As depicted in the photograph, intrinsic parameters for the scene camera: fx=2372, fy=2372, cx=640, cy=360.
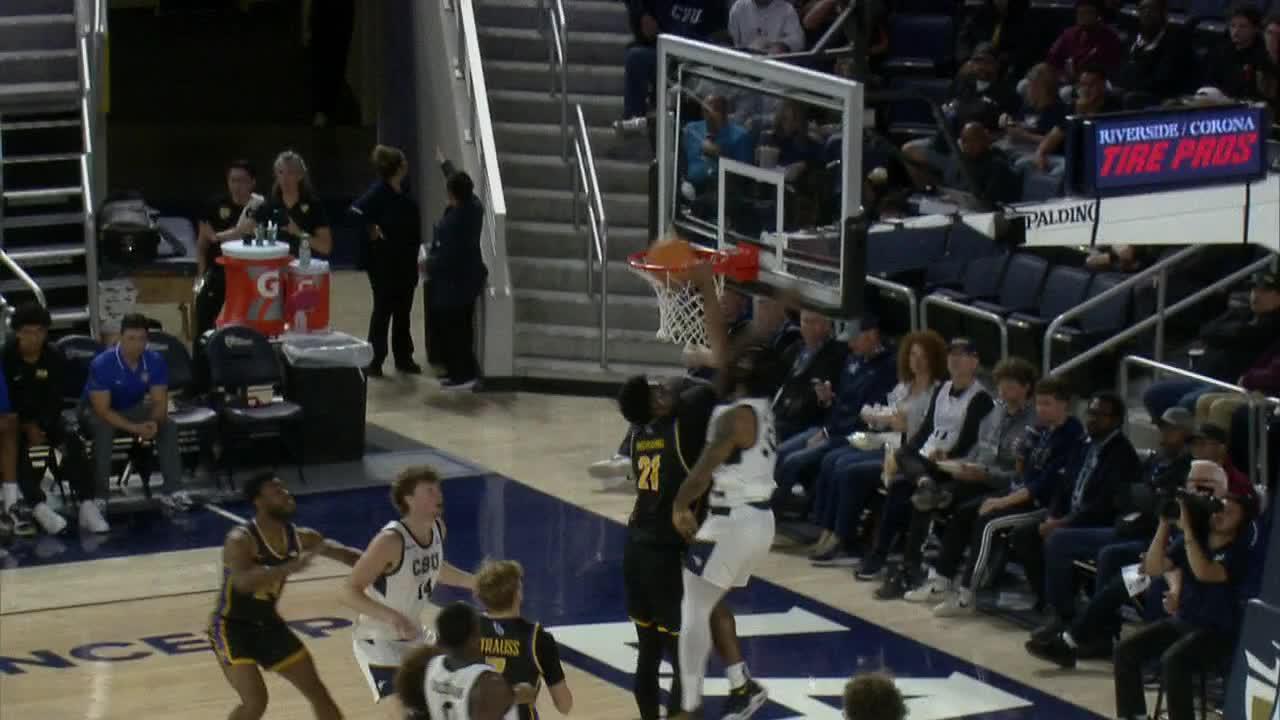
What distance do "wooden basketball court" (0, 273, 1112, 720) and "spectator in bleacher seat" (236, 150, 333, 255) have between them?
2.43 m

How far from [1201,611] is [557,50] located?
36.6ft

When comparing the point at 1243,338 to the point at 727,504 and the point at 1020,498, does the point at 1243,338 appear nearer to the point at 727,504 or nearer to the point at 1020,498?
the point at 1020,498

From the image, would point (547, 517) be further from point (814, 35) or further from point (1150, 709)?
point (814, 35)

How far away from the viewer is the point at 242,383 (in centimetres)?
1578

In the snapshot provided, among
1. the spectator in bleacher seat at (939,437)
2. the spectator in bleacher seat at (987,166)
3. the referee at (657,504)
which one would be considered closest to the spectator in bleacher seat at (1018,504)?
the spectator in bleacher seat at (939,437)

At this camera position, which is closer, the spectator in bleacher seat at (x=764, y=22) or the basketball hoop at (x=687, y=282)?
the basketball hoop at (x=687, y=282)

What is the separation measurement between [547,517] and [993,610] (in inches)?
132

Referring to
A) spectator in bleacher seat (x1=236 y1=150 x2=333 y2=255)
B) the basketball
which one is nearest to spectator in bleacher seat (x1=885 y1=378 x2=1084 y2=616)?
the basketball

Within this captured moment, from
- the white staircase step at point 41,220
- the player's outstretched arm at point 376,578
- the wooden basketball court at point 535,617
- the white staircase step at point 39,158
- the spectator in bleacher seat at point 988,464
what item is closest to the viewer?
the player's outstretched arm at point 376,578

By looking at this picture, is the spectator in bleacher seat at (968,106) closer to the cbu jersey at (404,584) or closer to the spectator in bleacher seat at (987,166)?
the spectator in bleacher seat at (987,166)

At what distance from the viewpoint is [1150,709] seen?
11.7 metres

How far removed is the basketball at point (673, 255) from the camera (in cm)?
1291

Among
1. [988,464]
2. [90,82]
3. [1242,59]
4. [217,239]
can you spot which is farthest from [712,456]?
[90,82]

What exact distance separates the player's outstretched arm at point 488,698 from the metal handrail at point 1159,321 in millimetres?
6710
